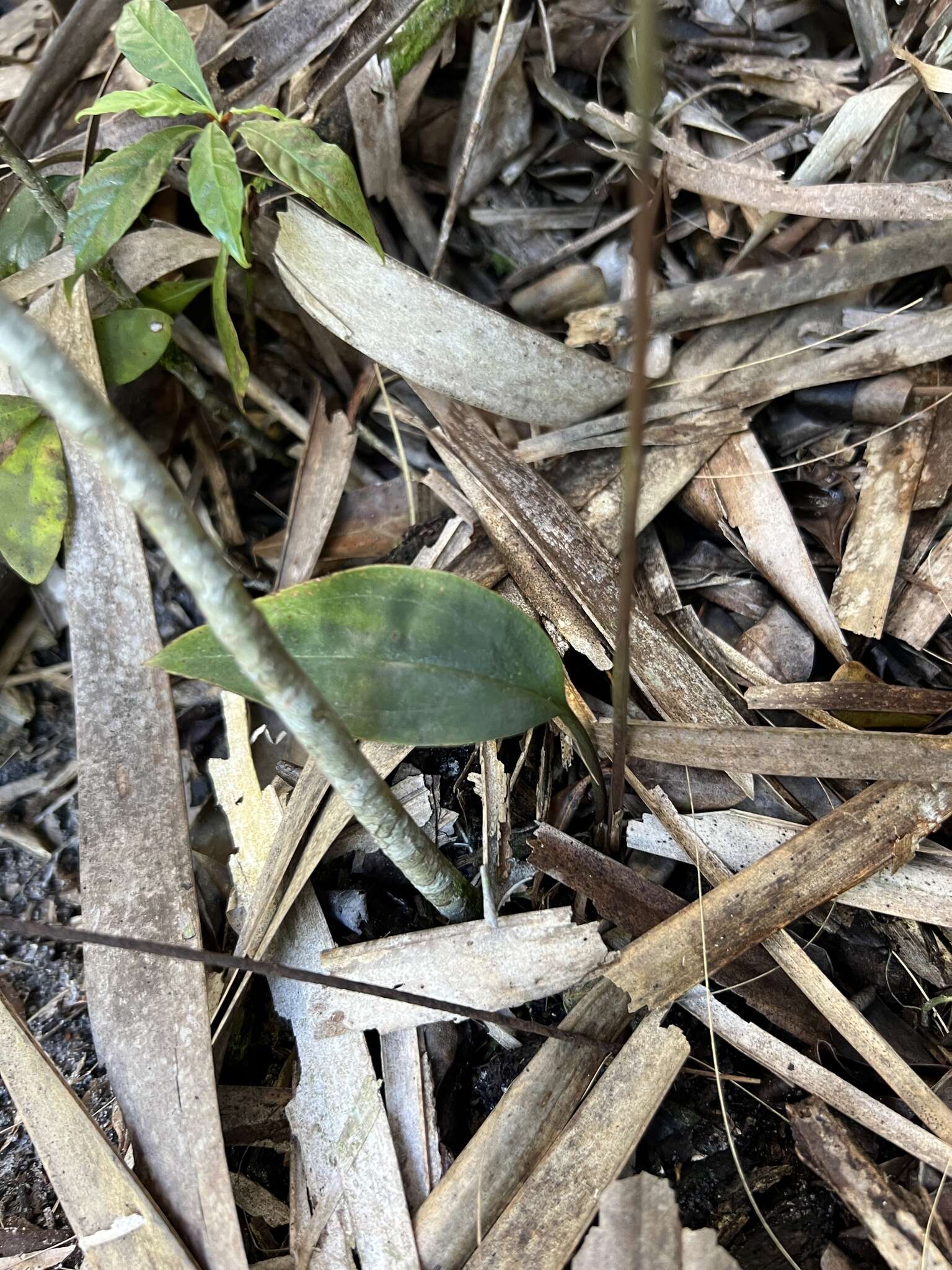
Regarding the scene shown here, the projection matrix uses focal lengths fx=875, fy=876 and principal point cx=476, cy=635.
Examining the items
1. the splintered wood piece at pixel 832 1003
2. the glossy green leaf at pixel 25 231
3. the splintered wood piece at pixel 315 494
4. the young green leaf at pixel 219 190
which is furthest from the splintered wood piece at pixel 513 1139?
the glossy green leaf at pixel 25 231

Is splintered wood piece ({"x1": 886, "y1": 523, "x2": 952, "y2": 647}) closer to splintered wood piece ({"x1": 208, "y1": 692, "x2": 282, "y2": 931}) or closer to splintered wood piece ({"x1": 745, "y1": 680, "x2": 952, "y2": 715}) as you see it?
splintered wood piece ({"x1": 745, "y1": 680, "x2": 952, "y2": 715})

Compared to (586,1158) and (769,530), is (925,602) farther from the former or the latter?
(586,1158)

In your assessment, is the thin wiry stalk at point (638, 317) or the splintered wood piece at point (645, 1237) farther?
the splintered wood piece at point (645, 1237)

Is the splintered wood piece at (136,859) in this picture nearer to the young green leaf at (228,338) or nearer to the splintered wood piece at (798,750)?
the young green leaf at (228,338)

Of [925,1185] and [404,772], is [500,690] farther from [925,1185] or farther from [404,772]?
[925,1185]

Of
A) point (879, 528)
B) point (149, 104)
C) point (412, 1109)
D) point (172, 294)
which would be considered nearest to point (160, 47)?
Result: point (149, 104)

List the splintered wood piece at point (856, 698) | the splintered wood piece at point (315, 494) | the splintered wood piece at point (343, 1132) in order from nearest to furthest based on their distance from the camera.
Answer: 1. the splintered wood piece at point (343, 1132)
2. the splintered wood piece at point (856, 698)
3. the splintered wood piece at point (315, 494)

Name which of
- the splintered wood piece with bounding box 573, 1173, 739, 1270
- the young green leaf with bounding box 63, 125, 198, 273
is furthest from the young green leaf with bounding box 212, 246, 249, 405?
the splintered wood piece with bounding box 573, 1173, 739, 1270
